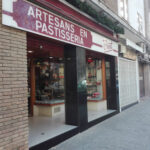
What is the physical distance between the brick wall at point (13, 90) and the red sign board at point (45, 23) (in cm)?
30

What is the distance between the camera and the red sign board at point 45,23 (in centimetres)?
361

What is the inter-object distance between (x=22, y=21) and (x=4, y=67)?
1144mm

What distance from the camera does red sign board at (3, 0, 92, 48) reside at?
3.61 meters

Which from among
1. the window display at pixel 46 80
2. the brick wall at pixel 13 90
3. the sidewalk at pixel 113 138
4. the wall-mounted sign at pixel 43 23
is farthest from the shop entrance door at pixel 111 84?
the brick wall at pixel 13 90

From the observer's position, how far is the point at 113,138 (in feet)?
16.4

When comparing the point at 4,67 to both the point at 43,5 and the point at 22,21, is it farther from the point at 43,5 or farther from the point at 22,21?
the point at 43,5

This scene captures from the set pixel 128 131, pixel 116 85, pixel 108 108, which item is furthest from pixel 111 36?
pixel 128 131

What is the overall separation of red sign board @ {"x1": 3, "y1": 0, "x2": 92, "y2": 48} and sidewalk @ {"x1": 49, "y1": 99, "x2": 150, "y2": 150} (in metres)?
3.08

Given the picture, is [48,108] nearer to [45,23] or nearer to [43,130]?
[43,130]

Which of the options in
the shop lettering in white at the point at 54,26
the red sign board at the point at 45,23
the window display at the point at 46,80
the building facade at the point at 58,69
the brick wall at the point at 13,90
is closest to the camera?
the brick wall at the point at 13,90

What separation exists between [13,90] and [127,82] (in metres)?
8.17

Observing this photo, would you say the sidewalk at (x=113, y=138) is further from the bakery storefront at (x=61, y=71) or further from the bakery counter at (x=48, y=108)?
the bakery counter at (x=48, y=108)

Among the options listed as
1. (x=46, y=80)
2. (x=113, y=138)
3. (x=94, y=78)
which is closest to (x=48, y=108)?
(x=46, y=80)

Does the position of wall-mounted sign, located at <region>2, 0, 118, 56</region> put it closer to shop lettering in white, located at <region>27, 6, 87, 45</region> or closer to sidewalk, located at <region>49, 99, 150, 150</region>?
shop lettering in white, located at <region>27, 6, 87, 45</region>
